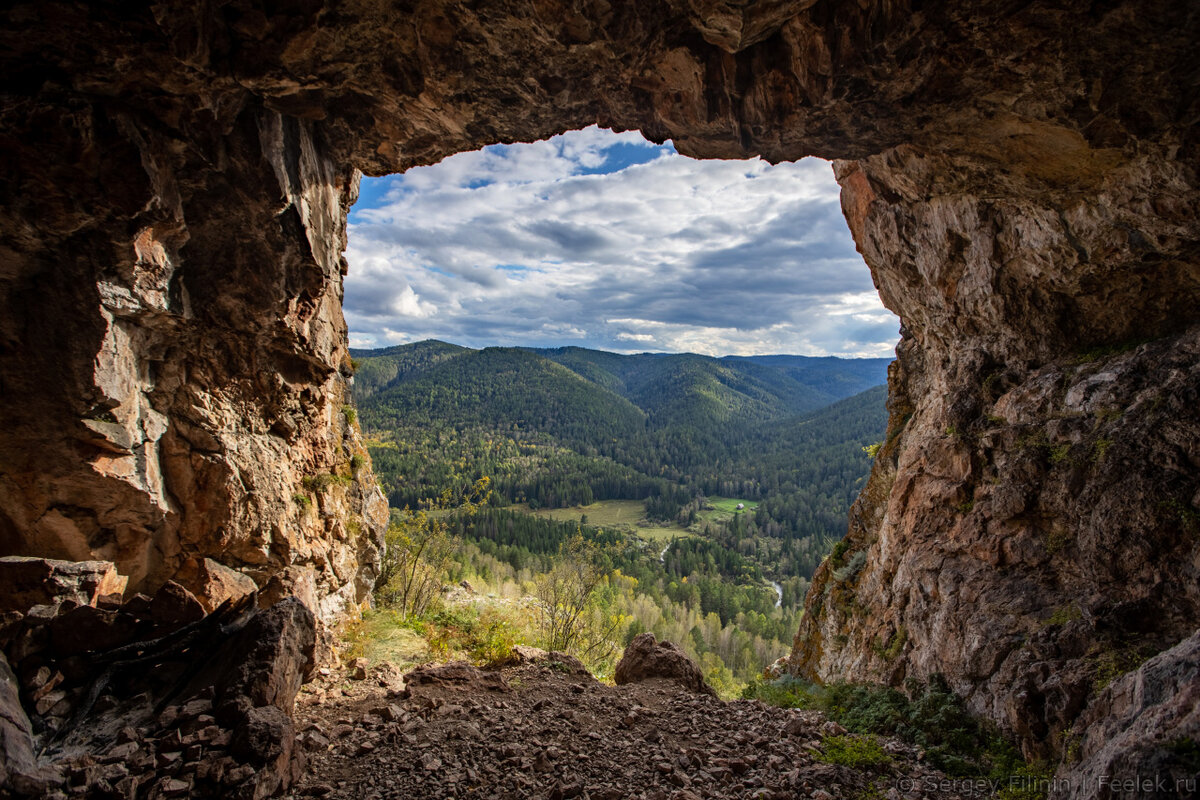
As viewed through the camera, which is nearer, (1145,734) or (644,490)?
(1145,734)

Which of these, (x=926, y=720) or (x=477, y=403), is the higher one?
(x=477, y=403)

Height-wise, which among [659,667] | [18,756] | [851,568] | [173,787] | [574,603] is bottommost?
[574,603]

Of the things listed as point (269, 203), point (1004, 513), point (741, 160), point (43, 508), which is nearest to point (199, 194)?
point (269, 203)

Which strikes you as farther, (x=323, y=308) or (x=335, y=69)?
(x=323, y=308)

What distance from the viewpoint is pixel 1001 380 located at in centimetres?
1134

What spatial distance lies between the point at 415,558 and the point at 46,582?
1169 cm

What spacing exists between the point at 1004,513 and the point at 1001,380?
3.38 meters

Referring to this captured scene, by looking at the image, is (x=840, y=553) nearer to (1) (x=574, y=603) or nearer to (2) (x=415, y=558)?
(1) (x=574, y=603)

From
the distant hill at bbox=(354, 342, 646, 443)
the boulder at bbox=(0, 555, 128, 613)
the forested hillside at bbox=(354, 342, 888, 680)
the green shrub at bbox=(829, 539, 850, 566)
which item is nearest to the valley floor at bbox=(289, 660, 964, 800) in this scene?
the boulder at bbox=(0, 555, 128, 613)

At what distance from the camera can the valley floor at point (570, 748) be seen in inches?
245

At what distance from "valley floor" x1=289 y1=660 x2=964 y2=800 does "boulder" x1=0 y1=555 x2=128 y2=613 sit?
374 cm

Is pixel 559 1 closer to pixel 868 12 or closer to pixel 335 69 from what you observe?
pixel 335 69

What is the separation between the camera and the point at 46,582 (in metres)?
7.18

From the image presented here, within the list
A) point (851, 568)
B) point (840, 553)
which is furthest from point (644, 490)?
point (851, 568)
